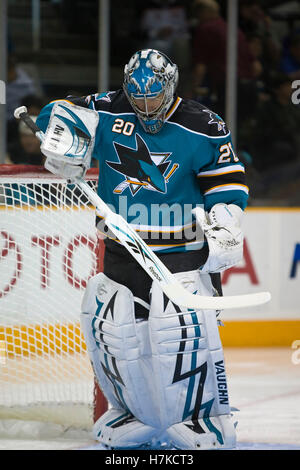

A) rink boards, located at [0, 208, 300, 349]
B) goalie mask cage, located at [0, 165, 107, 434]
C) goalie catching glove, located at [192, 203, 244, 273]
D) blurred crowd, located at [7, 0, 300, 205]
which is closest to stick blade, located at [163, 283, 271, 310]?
goalie catching glove, located at [192, 203, 244, 273]

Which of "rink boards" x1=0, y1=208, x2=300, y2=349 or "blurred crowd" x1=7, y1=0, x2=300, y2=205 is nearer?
"rink boards" x1=0, y1=208, x2=300, y2=349

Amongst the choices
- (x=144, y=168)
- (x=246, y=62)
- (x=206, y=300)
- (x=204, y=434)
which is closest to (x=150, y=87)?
(x=144, y=168)

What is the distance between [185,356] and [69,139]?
682 mm

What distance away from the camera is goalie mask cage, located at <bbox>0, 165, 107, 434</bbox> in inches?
116

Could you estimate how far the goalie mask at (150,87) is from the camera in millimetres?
2252

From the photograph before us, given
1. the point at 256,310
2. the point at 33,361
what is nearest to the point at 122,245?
the point at 33,361

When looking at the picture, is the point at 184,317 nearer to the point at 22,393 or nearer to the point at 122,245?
the point at 122,245

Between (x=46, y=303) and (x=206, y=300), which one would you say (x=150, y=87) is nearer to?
(x=206, y=300)

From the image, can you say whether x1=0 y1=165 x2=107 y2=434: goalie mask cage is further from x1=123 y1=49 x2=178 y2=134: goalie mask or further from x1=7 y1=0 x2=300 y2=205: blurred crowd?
x1=7 y1=0 x2=300 y2=205: blurred crowd

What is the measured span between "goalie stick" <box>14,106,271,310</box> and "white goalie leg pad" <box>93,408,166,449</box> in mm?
468

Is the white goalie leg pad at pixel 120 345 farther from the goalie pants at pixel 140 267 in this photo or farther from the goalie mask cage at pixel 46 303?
the goalie mask cage at pixel 46 303

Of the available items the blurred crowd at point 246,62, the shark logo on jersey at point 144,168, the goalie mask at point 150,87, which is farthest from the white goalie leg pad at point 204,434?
the blurred crowd at point 246,62
